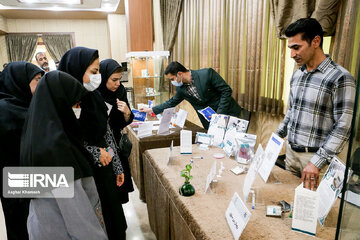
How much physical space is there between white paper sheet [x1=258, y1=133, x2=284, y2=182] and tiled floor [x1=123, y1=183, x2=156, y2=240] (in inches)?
52.7

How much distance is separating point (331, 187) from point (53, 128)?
109 centimetres

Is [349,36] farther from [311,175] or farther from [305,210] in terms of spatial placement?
[305,210]

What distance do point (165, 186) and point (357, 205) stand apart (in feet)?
3.18

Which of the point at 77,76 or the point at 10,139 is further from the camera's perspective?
the point at 77,76

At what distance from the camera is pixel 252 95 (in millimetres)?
2500

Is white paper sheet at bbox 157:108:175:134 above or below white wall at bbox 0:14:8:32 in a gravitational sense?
below

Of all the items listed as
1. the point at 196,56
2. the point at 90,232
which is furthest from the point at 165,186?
the point at 196,56

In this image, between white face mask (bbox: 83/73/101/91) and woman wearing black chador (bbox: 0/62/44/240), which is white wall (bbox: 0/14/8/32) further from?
white face mask (bbox: 83/73/101/91)

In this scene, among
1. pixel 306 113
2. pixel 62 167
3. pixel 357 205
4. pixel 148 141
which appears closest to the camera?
pixel 357 205

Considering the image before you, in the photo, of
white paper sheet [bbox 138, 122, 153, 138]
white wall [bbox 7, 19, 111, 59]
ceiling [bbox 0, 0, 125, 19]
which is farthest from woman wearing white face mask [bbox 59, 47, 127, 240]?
white wall [bbox 7, 19, 111, 59]

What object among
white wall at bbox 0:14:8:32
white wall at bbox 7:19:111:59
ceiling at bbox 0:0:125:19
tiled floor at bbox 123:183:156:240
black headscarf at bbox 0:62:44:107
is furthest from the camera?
white wall at bbox 7:19:111:59

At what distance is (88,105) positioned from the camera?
1.36 meters

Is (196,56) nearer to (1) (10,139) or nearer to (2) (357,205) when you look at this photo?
(1) (10,139)

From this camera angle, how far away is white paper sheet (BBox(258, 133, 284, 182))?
1043 millimetres
